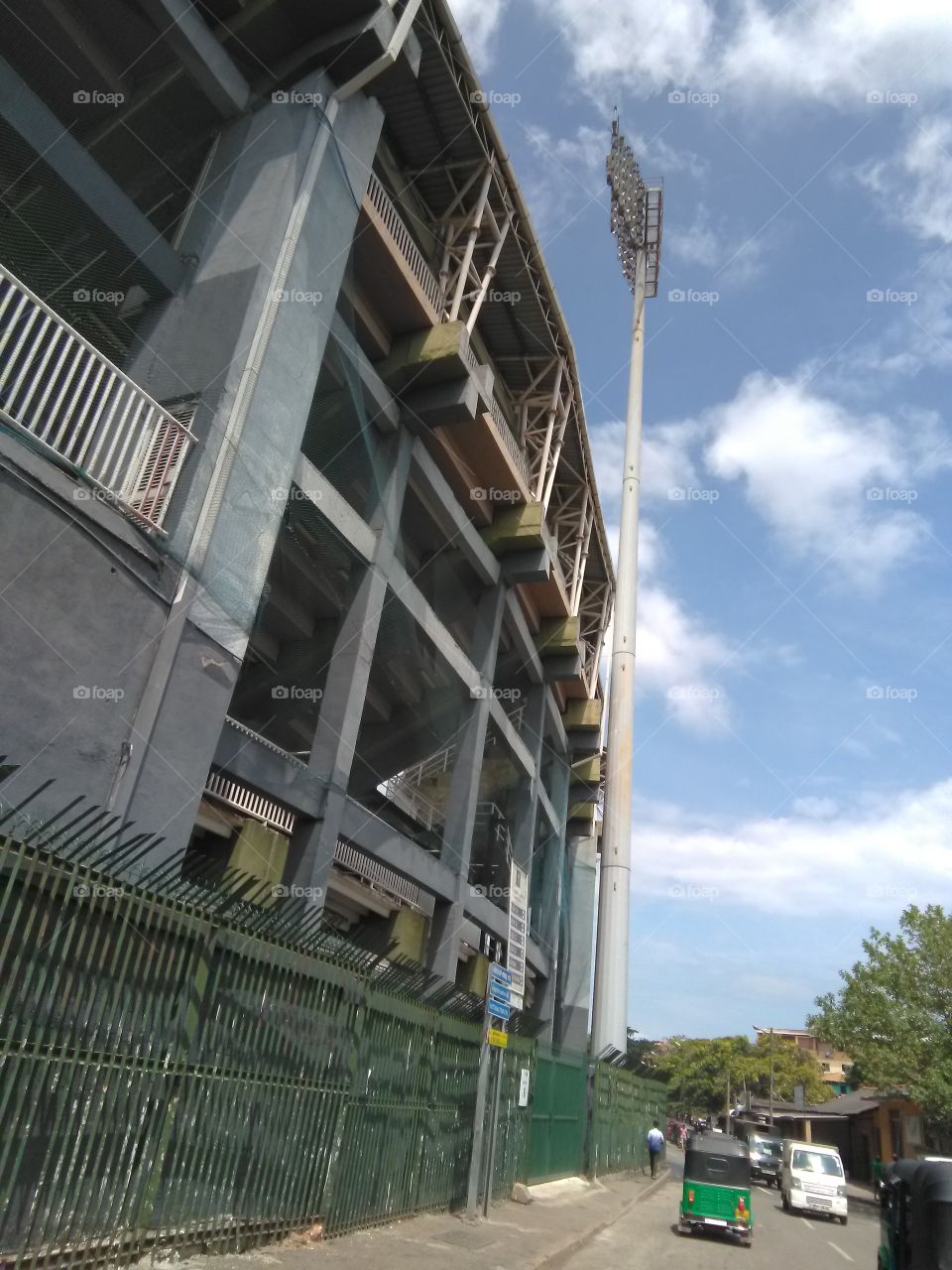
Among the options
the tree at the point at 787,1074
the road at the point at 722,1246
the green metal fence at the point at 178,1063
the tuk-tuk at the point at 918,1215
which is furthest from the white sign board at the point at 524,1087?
the tree at the point at 787,1074

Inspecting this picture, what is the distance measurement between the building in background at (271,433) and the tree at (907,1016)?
15.6m

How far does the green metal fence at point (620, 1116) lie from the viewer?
20766mm

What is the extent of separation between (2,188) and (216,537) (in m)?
5.20

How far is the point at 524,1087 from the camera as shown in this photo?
14.1 meters

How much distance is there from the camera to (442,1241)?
8945 mm

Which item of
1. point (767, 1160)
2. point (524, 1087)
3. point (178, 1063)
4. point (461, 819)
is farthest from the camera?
point (767, 1160)

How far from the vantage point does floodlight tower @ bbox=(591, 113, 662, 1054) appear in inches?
977

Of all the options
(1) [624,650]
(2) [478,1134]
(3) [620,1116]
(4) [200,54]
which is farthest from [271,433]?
(3) [620,1116]

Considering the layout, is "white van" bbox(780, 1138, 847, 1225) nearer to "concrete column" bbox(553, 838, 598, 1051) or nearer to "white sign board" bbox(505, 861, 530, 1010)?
"concrete column" bbox(553, 838, 598, 1051)

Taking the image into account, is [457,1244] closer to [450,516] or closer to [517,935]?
[517,935]

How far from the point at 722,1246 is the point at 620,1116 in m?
10.8

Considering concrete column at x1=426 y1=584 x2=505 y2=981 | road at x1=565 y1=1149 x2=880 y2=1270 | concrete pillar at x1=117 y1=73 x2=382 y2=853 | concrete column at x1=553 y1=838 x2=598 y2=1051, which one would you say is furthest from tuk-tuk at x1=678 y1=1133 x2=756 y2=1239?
concrete column at x1=553 y1=838 x2=598 y2=1051

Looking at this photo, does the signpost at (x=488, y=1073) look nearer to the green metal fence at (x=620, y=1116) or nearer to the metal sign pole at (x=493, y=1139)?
the metal sign pole at (x=493, y=1139)

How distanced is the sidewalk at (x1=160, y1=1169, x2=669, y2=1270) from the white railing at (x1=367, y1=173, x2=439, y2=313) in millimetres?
13314
